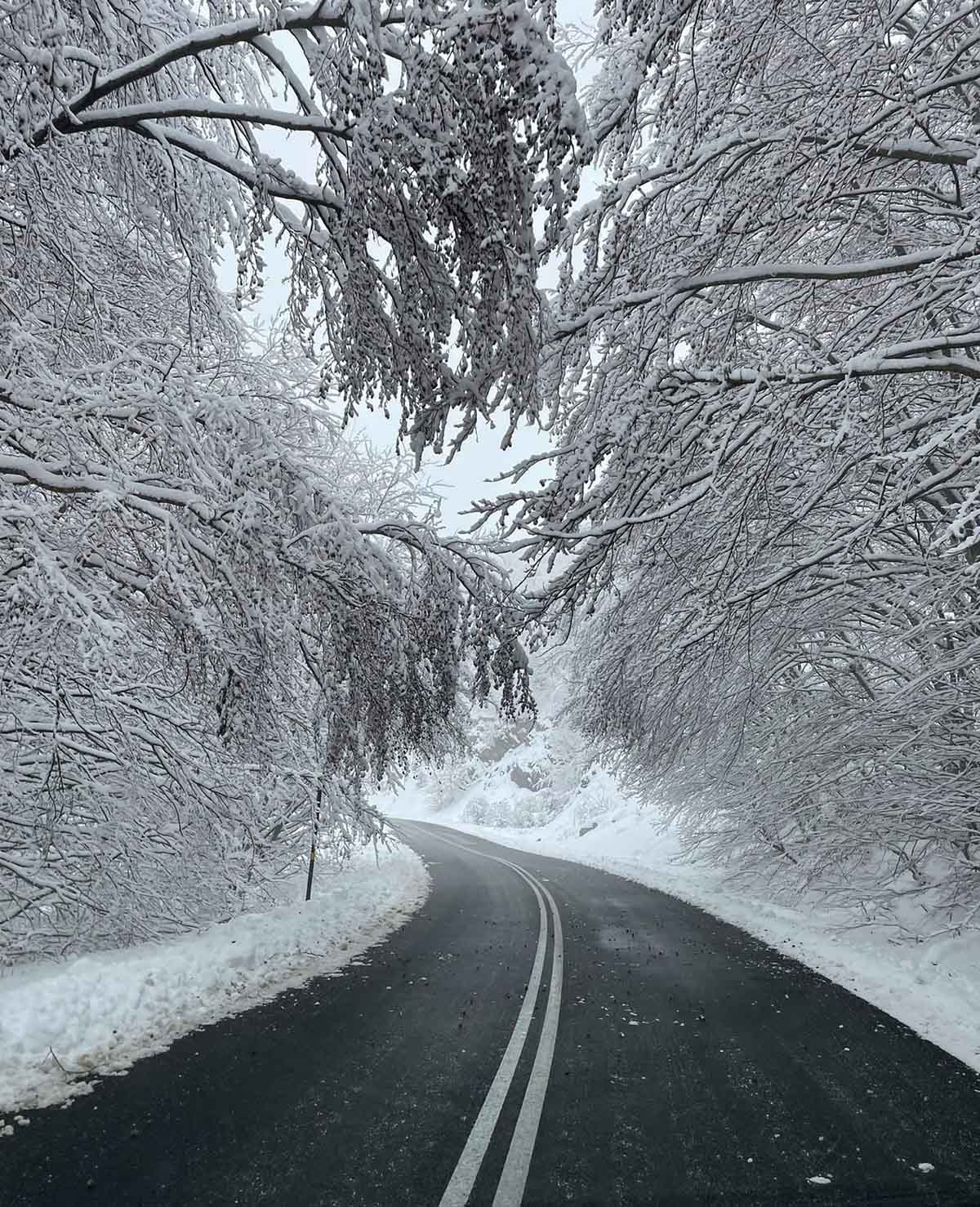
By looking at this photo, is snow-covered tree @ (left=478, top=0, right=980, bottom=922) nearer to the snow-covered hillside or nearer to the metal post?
the snow-covered hillside

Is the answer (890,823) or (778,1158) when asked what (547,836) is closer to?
(890,823)

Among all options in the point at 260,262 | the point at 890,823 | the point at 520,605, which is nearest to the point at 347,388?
the point at 260,262

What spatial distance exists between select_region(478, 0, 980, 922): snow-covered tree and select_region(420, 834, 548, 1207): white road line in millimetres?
3336

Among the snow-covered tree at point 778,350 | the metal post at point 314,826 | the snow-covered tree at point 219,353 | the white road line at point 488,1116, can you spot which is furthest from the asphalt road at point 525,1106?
the metal post at point 314,826

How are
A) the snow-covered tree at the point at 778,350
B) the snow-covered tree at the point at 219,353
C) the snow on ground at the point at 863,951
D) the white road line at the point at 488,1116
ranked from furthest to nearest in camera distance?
the snow on ground at the point at 863,951 → the snow-covered tree at the point at 778,350 → the white road line at the point at 488,1116 → the snow-covered tree at the point at 219,353

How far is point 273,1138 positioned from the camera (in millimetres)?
4395

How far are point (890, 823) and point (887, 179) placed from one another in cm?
712

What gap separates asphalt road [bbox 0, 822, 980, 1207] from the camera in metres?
3.94

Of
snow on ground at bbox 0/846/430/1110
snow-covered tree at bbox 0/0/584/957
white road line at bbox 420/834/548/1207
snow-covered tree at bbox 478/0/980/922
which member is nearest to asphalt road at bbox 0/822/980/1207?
white road line at bbox 420/834/548/1207

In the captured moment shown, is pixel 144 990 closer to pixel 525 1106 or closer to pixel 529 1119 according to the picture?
pixel 525 1106

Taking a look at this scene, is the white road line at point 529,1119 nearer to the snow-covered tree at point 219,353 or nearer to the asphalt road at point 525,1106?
the asphalt road at point 525,1106

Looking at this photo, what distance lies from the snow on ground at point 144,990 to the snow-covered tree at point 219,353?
118cm

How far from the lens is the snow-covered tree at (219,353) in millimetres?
3684

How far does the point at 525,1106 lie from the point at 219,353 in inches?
260
